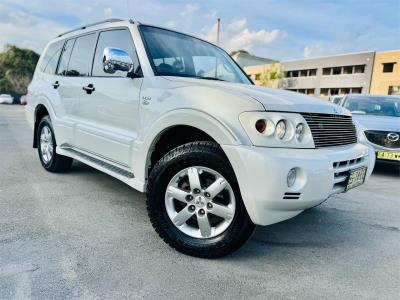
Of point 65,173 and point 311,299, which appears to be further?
point 65,173

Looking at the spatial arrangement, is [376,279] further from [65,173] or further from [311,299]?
[65,173]

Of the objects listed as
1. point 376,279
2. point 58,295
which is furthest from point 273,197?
point 58,295

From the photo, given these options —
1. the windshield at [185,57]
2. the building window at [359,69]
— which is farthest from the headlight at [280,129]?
the building window at [359,69]

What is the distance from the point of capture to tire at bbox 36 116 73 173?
4.57m

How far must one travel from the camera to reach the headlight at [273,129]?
2225mm

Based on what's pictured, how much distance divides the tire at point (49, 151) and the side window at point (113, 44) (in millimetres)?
1386

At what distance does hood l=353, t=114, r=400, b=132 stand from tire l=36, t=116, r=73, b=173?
4.68 metres

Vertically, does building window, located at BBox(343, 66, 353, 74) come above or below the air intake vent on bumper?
above

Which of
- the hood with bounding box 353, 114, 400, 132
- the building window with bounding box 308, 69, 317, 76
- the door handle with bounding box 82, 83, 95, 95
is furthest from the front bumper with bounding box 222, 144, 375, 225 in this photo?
the building window with bounding box 308, 69, 317, 76

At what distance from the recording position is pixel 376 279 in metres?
2.37

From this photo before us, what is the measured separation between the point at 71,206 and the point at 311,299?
2467mm

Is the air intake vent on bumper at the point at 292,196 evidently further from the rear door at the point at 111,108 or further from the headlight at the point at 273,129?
the rear door at the point at 111,108

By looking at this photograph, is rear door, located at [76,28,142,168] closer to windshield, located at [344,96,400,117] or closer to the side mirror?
the side mirror

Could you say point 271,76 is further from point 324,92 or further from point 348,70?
point 348,70
